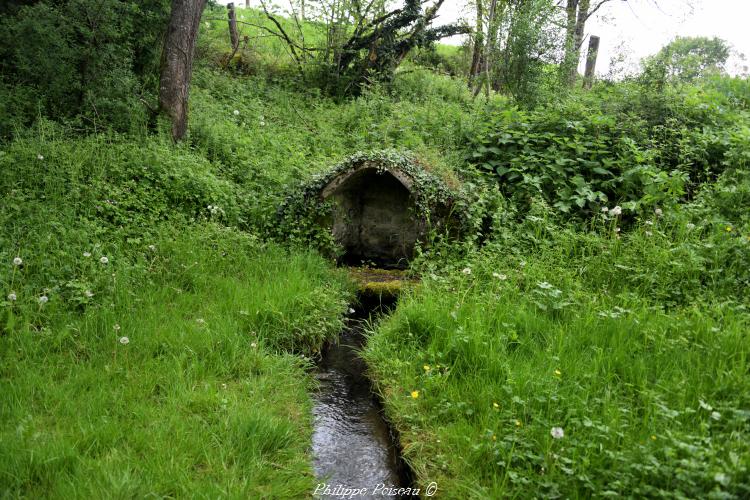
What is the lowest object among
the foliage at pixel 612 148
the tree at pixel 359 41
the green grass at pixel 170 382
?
the green grass at pixel 170 382

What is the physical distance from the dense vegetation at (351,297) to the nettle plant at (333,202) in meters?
0.11

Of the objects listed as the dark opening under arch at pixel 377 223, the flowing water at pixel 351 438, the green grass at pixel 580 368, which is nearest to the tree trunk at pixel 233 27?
the dark opening under arch at pixel 377 223

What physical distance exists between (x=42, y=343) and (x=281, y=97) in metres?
9.06

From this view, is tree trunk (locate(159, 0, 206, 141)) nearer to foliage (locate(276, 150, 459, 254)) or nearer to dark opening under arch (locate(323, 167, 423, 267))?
foliage (locate(276, 150, 459, 254))

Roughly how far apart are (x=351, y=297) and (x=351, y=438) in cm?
251

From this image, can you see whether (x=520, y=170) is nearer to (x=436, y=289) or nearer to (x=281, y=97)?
(x=436, y=289)

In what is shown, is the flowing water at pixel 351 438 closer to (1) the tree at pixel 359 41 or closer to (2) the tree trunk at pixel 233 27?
(1) the tree at pixel 359 41

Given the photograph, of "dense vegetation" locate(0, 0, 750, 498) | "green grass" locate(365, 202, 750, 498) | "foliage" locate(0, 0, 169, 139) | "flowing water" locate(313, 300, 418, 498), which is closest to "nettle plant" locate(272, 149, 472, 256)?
"dense vegetation" locate(0, 0, 750, 498)

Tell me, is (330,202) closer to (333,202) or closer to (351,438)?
(333,202)

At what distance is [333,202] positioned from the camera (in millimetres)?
7312

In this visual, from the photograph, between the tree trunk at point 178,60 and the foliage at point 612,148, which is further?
the tree trunk at point 178,60

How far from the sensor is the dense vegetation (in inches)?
128

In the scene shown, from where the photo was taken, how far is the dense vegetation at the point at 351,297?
10.7ft

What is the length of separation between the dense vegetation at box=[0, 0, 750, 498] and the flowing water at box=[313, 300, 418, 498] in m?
0.17
